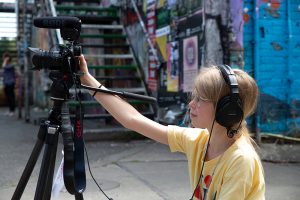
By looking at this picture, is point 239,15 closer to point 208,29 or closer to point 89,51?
point 208,29

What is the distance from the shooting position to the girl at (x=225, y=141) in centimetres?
166

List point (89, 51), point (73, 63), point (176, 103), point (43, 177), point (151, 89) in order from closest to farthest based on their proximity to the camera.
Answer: point (73, 63), point (43, 177), point (176, 103), point (151, 89), point (89, 51)

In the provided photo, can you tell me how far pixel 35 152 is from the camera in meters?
2.43

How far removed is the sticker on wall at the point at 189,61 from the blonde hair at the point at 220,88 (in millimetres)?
4857

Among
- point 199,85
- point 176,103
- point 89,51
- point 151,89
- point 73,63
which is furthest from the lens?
point 89,51

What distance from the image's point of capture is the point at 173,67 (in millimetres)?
7312

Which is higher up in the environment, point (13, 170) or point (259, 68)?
point (259, 68)

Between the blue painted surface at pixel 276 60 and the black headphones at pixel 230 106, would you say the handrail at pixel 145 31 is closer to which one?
the blue painted surface at pixel 276 60

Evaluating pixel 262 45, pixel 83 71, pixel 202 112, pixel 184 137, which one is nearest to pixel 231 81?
pixel 202 112

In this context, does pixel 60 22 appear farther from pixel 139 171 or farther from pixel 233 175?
pixel 139 171

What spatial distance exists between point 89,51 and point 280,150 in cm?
575

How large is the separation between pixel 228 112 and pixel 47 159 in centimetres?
105

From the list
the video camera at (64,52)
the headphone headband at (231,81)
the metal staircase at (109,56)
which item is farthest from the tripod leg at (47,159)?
the metal staircase at (109,56)

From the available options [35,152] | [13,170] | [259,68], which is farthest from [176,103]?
A: [35,152]
